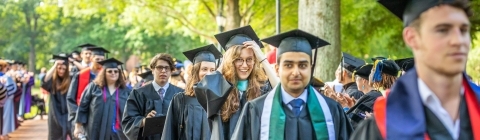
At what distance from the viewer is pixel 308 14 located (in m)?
12.2

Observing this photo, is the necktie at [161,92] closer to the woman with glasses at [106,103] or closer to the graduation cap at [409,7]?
the woman with glasses at [106,103]

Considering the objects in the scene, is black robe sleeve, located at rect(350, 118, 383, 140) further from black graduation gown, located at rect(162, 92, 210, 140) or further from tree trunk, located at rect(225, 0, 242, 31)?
tree trunk, located at rect(225, 0, 242, 31)

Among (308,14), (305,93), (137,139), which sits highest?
(308,14)

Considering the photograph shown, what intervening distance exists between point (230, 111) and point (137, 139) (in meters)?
2.56

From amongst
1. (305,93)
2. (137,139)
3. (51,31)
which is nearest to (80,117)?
(137,139)

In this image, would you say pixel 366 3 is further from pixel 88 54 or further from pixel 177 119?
pixel 177 119

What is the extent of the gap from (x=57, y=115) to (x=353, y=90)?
6.22m

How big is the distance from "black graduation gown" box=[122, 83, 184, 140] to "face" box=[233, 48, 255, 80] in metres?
2.49

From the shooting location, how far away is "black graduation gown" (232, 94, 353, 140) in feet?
14.2

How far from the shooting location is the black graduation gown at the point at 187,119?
22.9 feet

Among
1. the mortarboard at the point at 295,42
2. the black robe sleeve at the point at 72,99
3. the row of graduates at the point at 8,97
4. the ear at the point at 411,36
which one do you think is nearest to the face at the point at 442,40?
the ear at the point at 411,36

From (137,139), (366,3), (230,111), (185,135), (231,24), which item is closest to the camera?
(230,111)

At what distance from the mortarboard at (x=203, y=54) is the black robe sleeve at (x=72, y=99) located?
439cm

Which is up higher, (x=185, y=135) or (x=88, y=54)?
(x=88, y=54)
